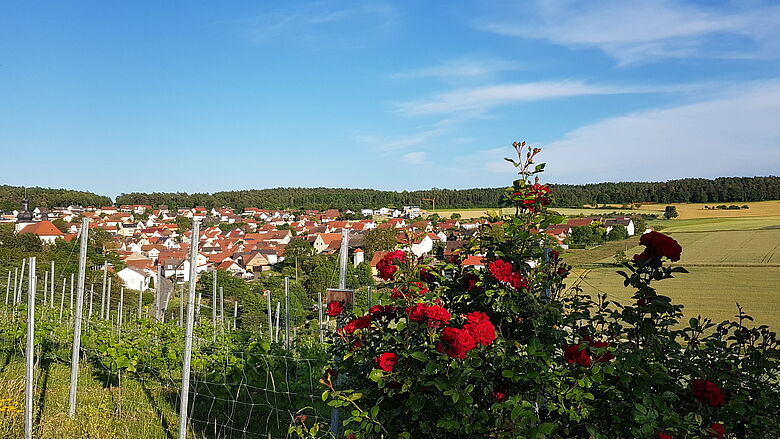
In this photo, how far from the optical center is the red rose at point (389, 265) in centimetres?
248

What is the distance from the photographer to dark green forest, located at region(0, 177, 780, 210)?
1762cm

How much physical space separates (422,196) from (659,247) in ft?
30.9

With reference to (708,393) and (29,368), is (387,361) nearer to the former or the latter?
(708,393)

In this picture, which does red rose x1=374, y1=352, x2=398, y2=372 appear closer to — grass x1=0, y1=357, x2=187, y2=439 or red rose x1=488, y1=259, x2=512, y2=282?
red rose x1=488, y1=259, x2=512, y2=282

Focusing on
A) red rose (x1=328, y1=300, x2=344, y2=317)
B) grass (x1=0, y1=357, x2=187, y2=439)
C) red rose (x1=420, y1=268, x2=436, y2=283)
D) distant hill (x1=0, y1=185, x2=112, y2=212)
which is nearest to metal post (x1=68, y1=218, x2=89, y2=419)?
grass (x1=0, y1=357, x2=187, y2=439)

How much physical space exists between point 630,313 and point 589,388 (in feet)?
1.34

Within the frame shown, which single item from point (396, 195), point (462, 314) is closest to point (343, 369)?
point (462, 314)

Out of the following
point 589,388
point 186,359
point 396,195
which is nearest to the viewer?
point 589,388

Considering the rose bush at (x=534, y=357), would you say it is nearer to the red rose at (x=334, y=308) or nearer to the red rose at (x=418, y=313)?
the red rose at (x=418, y=313)

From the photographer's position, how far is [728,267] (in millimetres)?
25766

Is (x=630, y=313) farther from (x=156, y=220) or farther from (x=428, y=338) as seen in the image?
(x=156, y=220)

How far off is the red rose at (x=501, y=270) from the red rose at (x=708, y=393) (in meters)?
0.82

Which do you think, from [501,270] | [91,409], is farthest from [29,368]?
[501,270]

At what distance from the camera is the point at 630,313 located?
2.37 metres
